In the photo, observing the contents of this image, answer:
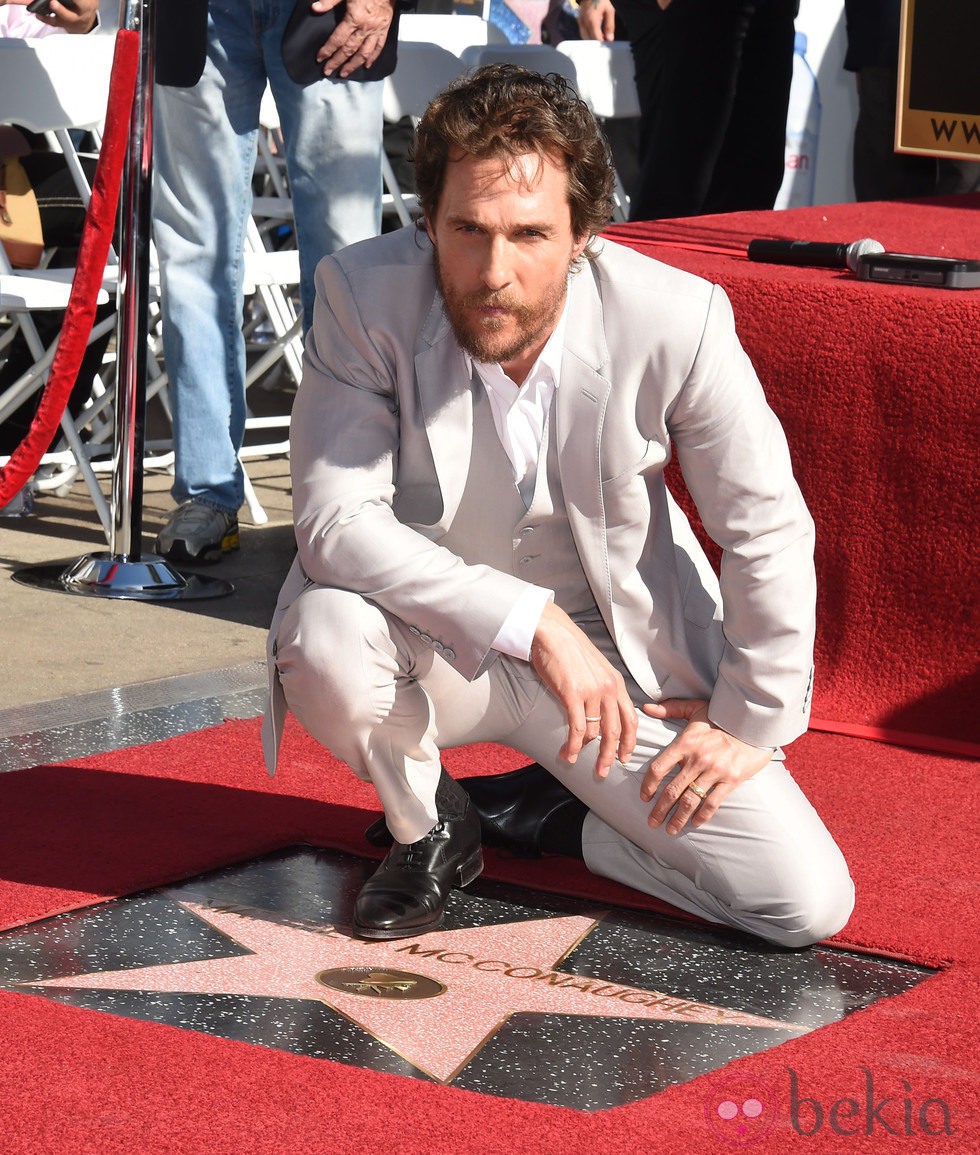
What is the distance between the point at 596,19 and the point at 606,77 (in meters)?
1.52

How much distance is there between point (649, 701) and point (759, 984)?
0.45 metres

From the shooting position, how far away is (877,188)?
20.9ft

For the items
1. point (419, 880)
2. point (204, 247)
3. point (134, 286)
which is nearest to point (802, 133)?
point (204, 247)

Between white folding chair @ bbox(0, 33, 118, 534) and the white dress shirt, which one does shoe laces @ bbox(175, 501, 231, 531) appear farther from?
the white dress shirt

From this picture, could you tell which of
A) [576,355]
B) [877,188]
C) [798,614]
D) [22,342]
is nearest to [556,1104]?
[798,614]

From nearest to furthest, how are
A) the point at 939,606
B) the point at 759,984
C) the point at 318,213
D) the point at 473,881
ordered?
the point at 759,984, the point at 473,881, the point at 939,606, the point at 318,213

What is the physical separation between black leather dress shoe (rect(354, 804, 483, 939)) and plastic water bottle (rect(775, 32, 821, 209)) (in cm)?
510

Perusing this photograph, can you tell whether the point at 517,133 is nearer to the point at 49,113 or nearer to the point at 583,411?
the point at 583,411

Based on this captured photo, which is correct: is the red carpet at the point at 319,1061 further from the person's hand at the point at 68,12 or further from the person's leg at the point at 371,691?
the person's hand at the point at 68,12

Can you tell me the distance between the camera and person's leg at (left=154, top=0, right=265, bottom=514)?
167 inches

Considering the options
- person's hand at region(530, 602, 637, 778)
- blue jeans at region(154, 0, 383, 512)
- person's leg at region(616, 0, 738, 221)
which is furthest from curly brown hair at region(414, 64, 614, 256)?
person's leg at region(616, 0, 738, 221)

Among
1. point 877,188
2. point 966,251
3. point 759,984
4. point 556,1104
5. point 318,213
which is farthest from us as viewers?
point 877,188

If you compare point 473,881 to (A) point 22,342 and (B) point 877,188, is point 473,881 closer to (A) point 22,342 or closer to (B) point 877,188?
(A) point 22,342

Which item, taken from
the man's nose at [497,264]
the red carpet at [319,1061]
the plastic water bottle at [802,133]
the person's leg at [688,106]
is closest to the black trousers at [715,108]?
the person's leg at [688,106]
